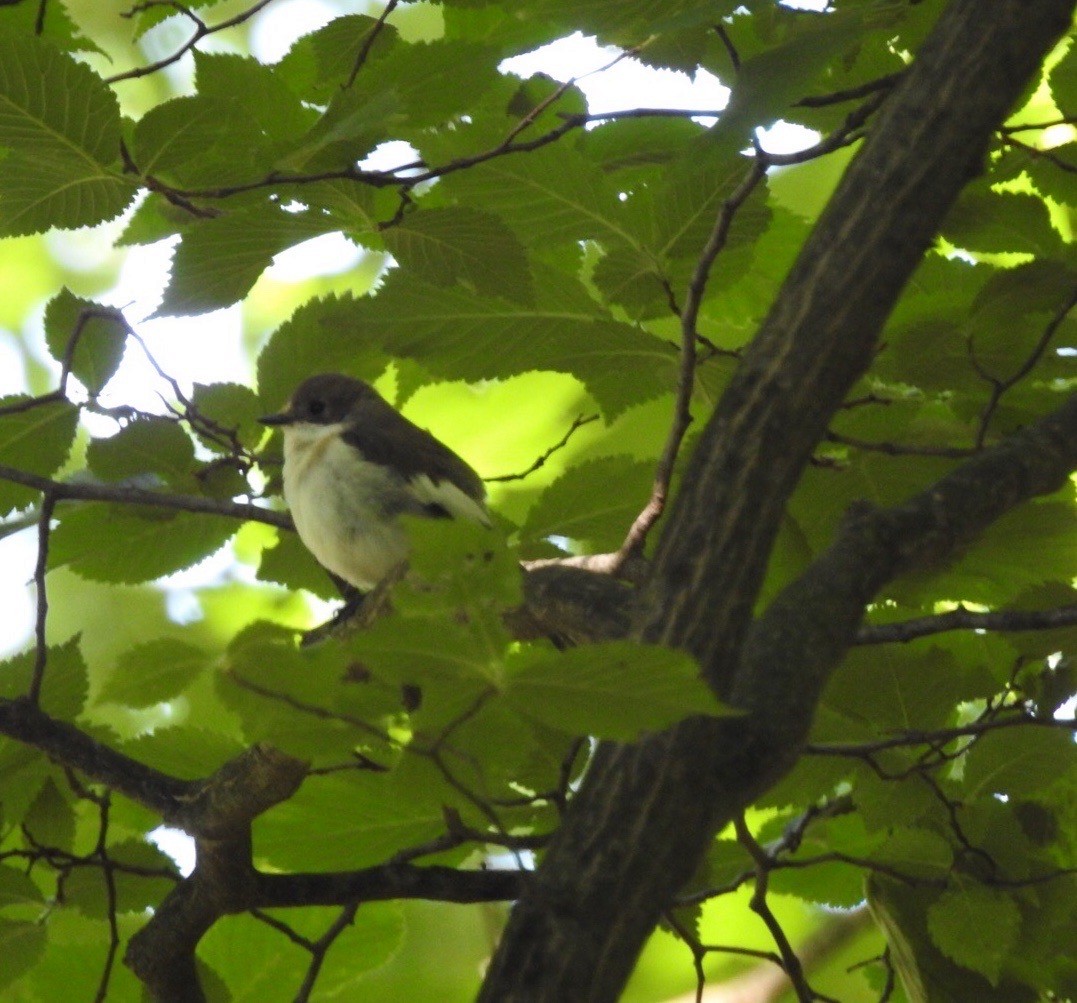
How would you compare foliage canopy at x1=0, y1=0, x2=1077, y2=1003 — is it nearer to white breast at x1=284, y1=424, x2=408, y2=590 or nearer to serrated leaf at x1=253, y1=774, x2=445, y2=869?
serrated leaf at x1=253, y1=774, x2=445, y2=869

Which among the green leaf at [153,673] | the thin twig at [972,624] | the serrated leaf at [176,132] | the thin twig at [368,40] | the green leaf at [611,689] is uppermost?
the thin twig at [368,40]

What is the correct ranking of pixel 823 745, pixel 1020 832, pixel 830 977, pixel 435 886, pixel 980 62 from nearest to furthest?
pixel 980 62
pixel 823 745
pixel 435 886
pixel 1020 832
pixel 830 977

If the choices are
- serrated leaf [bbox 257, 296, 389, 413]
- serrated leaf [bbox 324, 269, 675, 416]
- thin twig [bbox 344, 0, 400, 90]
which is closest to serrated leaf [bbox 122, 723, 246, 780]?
serrated leaf [bbox 257, 296, 389, 413]

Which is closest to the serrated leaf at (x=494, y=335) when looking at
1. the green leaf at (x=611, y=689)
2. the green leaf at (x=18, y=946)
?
the green leaf at (x=18, y=946)

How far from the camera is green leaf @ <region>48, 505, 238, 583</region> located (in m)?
3.24

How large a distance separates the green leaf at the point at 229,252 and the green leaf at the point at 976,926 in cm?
170

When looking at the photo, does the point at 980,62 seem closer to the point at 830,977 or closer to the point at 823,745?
the point at 823,745

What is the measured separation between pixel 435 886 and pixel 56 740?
2.48 feet

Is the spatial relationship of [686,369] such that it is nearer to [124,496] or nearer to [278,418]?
[124,496]

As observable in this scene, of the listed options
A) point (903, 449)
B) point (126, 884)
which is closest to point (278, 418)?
point (126, 884)

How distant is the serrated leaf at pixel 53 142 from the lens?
95.3 inches

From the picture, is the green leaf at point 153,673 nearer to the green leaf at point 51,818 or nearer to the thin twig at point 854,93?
the green leaf at point 51,818

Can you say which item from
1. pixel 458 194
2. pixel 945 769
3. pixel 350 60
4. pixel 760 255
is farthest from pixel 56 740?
pixel 760 255

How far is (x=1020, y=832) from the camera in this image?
2.78 meters
